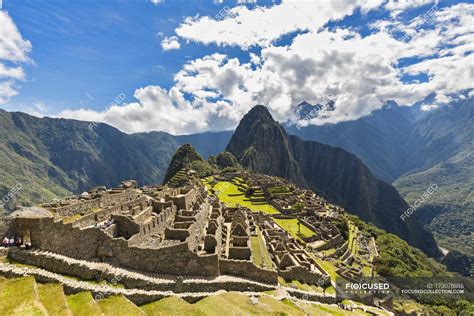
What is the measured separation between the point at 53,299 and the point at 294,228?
51881mm

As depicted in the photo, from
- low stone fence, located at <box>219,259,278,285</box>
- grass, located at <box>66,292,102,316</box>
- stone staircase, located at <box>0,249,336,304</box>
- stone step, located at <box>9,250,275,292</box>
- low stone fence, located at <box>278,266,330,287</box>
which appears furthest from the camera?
low stone fence, located at <box>278,266,330,287</box>

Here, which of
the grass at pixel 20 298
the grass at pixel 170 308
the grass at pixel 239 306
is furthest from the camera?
the grass at pixel 239 306

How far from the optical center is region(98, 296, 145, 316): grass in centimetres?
1686

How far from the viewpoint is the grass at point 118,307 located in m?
16.9

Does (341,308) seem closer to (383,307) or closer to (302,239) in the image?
(383,307)

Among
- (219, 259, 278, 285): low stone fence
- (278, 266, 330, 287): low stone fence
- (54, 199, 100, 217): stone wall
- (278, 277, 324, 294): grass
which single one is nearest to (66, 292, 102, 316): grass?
(219, 259, 278, 285): low stone fence

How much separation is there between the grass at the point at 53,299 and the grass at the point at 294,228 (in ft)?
146

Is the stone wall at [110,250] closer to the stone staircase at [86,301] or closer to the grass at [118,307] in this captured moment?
the stone staircase at [86,301]

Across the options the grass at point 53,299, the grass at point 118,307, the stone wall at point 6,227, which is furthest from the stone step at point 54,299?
the stone wall at point 6,227

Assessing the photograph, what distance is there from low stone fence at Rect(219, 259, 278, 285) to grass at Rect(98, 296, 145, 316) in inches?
395

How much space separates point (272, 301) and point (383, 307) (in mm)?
24012

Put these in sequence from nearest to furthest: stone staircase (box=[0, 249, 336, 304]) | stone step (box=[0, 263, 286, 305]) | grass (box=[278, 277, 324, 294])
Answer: stone step (box=[0, 263, 286, 305]) < stone staircase (box=[0, 249, 336, 304]) < grass (box=[278, 277, 324, 294])

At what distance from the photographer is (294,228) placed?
62.9m

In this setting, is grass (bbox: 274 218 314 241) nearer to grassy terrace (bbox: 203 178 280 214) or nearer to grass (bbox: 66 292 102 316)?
grassy terrace (bbox: 203 178 280 214)
